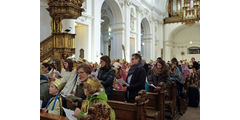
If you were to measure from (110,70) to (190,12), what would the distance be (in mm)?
23348

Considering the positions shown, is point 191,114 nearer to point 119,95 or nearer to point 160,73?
point 160,73

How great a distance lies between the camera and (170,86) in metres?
5.20

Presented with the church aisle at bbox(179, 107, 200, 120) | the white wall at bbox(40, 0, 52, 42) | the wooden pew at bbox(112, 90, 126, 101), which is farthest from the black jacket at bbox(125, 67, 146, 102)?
the white wall at bbox(40, 0, 52, 42)

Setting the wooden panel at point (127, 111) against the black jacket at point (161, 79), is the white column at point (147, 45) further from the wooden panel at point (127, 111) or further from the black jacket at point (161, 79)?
the wooden panel at point (127, 111)

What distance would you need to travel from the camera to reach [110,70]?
3709 millimetres

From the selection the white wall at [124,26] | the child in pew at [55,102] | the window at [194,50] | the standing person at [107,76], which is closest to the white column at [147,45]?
the white wall at [124,26]

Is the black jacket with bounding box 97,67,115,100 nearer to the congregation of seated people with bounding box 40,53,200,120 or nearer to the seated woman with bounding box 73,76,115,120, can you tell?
the congregation of seated people with bounding box 40,53,200,120

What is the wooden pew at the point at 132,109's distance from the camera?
9.66 ft

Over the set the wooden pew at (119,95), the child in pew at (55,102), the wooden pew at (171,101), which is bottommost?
the wooden pew at (171,101)

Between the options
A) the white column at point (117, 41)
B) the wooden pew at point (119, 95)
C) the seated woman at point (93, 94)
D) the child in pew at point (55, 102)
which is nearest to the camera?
the seated woman at point (93, 94)

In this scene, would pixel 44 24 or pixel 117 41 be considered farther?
pixel 117 41

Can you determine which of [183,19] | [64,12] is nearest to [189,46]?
[183,19]

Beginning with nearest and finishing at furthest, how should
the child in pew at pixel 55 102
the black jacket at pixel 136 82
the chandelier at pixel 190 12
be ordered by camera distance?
the child in pew at pixel 55 102 < the black jacket at pixel 136 82 < the chandelier at pixel 190 12

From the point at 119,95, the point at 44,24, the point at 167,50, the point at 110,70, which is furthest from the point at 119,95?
the point at 167,50
